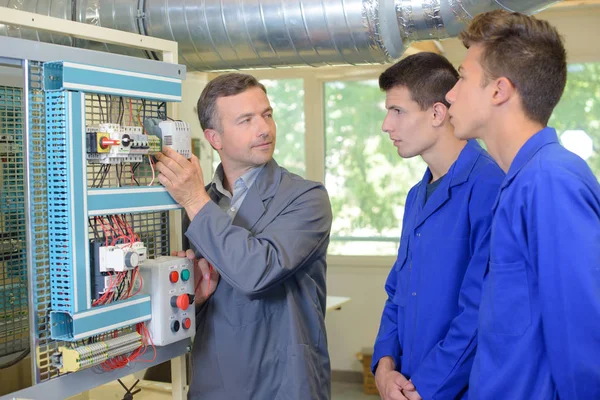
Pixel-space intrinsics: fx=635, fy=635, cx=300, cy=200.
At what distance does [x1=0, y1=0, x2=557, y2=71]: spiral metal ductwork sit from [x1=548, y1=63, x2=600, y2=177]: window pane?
9.46 feet

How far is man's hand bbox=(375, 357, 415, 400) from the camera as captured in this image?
5.47 ft

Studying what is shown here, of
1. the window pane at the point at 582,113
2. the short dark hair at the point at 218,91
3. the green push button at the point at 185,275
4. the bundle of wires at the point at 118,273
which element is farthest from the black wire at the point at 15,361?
the window pane at the point at 582,113

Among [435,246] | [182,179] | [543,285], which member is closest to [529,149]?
[543,285]

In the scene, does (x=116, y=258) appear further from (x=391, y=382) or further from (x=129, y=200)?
(x=391, y=382)

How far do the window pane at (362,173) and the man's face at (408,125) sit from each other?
10.4 feet

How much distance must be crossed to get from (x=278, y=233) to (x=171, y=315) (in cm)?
35

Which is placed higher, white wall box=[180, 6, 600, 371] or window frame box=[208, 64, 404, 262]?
window frame box=[208, 64, 404, 262]

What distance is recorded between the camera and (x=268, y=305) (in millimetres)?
1778

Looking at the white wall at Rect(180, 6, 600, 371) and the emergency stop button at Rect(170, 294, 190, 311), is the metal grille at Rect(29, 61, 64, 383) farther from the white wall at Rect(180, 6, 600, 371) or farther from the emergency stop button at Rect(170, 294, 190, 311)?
the white wall at Rect(180, 6, 600, 371)

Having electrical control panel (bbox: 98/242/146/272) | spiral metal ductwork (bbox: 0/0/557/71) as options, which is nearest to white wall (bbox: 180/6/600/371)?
spiral metal ductwork (bbox: 0/0/557/71)

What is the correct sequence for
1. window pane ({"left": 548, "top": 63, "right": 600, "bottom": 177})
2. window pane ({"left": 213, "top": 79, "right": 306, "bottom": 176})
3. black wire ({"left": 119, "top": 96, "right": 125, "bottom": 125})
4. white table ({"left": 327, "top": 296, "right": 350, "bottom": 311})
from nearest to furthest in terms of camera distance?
black wire ({"left": 119, "top": 96, "right": 125, "bottom": 125}) < white table ({"left": 327, "top": 296, "right": 350, "bottom": 311}) < window pane ({"left": 548, "top": 63, "right": 600, "bottom": 177}) < window pane ({"left": 213, "top": 79, "right": 306, "bottom": 176})

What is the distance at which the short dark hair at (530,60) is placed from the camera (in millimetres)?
1294

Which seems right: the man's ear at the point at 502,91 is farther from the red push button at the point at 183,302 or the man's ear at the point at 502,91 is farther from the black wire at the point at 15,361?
the black wire at the point at 15,361

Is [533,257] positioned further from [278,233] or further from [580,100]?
[580,100]
